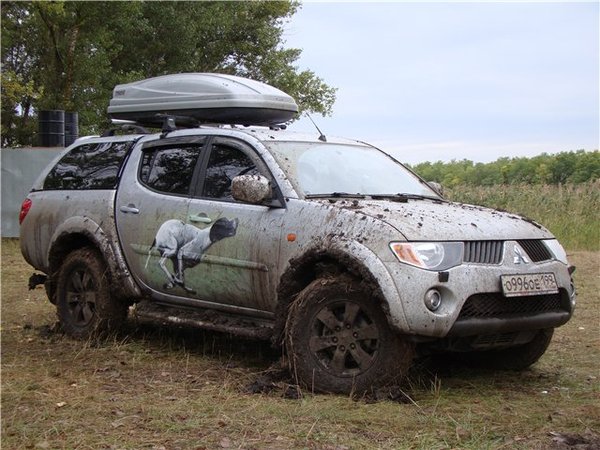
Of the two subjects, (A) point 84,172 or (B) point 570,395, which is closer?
(B) point 570,395

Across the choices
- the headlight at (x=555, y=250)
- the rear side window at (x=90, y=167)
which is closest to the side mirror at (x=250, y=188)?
the rear side window at (x=90, y=167)

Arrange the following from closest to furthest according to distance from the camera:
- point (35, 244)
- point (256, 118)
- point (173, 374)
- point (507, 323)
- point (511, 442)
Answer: point (511, 442) < point (507, 323) < point (173, 374) < point (256, 118) < point (35, 244)

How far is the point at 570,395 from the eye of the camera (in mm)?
5238

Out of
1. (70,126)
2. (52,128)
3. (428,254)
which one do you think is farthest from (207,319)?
(70,126)

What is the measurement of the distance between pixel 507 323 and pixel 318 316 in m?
1.16

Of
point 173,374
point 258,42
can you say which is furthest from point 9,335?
point 258,42

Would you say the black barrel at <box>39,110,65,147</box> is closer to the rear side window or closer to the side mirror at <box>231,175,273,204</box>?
the rear side window

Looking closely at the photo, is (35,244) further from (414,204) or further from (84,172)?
(414,204)

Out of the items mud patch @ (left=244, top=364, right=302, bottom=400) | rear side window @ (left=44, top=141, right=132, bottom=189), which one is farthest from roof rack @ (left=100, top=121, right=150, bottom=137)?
mud patch @ (left=244, top=364, right=302, bottom=400)

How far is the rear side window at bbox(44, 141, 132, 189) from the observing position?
7.13 metres

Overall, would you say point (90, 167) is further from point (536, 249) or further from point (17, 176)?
point (17, 176)

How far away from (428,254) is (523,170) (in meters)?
21.1

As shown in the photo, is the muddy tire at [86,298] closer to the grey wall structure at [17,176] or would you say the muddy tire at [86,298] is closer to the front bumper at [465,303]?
the front bumper at [465,303]

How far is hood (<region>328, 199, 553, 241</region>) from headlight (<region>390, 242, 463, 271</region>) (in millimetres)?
43
